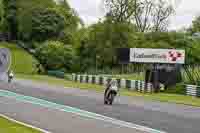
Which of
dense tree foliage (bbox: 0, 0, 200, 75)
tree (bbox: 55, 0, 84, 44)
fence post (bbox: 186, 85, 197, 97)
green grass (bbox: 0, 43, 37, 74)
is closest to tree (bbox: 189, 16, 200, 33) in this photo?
dense tree foliage (bbox: 0, 0, 200, 75)

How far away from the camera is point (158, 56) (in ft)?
149

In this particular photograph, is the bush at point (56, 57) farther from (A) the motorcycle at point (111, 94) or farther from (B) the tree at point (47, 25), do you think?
(A) the motorcycle at point (111, 94)

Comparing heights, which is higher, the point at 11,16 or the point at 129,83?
the point at 11,16

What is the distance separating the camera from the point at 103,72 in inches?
2960

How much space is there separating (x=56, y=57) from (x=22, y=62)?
11840 millimetres

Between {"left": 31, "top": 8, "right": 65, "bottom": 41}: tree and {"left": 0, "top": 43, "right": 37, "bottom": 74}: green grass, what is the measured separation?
5.02 meters

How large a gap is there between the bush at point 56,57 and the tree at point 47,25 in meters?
20.4

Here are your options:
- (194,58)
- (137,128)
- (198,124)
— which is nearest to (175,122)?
(198,124)

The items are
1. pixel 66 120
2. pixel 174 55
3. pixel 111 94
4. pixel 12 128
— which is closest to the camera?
pixel 12 128

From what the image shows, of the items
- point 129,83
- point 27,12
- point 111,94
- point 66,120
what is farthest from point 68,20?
point 66,120

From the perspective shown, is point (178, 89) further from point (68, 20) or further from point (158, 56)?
point (68, 20)

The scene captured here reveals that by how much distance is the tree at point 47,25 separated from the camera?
108 metres

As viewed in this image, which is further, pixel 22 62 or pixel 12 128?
pixel 22 62

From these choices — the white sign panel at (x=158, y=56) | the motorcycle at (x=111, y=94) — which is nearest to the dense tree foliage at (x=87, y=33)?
the white sign panel at (x=158, y=56)
